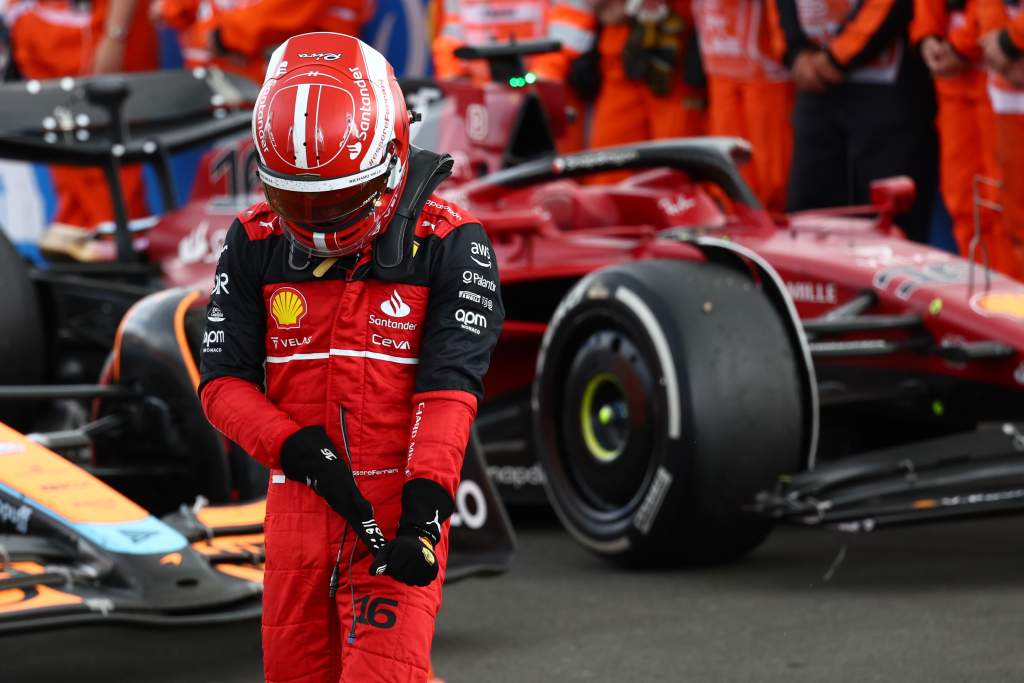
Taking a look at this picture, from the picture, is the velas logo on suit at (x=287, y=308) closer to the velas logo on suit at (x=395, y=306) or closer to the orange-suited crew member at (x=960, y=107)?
the velas logo on suit at (x=395, y=306)

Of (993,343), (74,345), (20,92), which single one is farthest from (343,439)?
(20,92)

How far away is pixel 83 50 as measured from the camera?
1333cm

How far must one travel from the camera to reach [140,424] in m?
5.23

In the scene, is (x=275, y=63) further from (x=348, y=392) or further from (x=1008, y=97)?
(x=1008, y=97)

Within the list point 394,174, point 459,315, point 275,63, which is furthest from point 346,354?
point 275,63

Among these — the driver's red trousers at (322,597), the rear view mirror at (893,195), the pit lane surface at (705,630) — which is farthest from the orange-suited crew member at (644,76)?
the driver's red trousers at (322,597)

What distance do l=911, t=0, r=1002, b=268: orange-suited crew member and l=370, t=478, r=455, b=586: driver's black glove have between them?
5.76m

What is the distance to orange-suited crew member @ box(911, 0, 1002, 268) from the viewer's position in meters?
8.12

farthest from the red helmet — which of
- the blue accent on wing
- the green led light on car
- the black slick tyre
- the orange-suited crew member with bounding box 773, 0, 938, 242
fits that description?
the orange-suited crew member with bounding box 773, 0, 938, 242

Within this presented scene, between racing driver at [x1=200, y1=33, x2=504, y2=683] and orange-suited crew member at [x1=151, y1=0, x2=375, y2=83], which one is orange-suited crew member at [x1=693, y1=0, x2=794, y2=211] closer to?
orange-suited crew member at [x1=151, y1=0, x2=375, y2=83]

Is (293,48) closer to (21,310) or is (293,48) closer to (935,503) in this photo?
(935,503)

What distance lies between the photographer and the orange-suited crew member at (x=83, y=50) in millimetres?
13047

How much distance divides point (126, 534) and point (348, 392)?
1.53m

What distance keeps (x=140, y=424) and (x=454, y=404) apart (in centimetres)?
249
